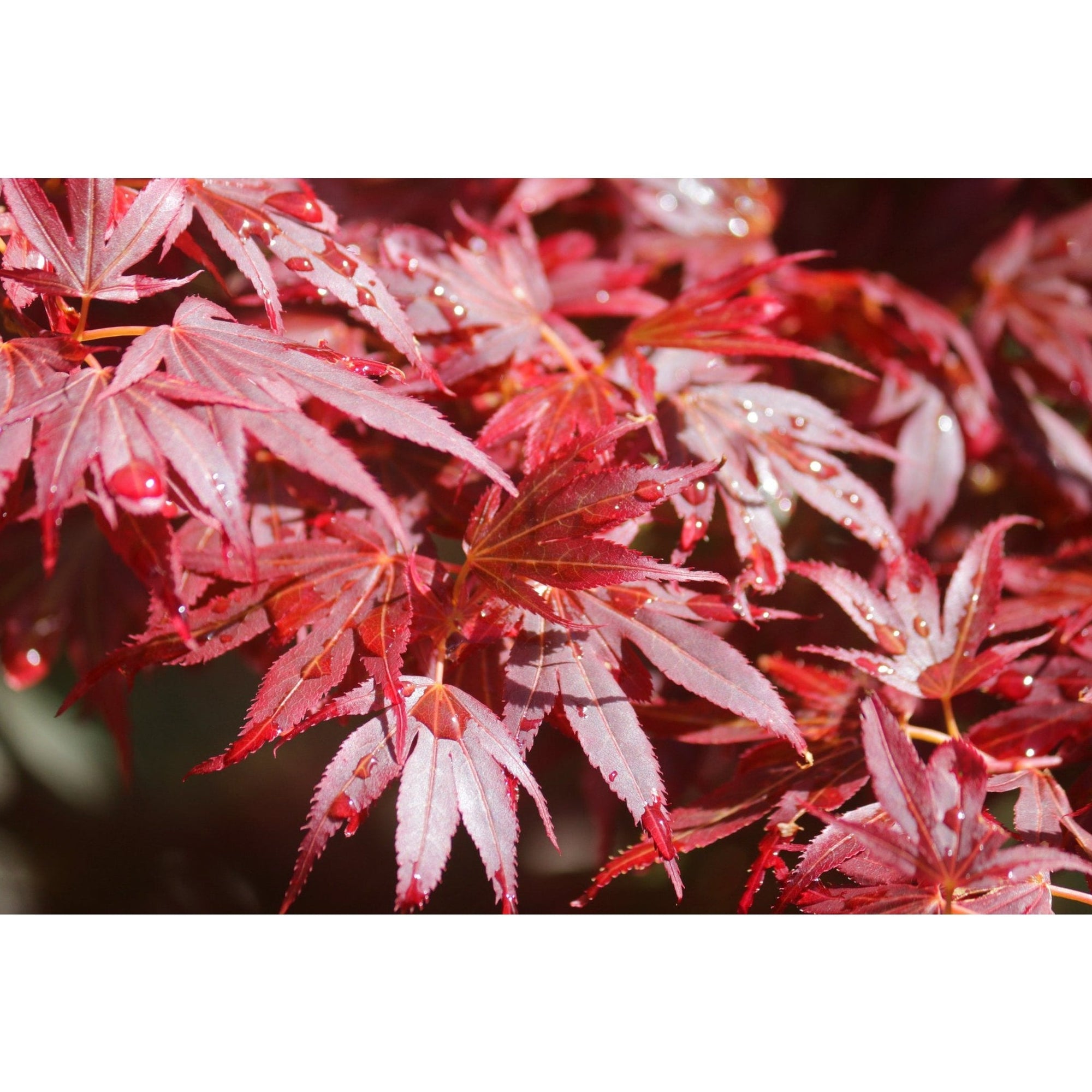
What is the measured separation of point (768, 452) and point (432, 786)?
0.40 meters

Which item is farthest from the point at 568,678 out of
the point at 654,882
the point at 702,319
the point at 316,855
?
the point at 654,882

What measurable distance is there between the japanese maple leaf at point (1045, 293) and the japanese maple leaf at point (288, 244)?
2.46ft

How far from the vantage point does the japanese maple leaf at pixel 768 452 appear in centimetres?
68

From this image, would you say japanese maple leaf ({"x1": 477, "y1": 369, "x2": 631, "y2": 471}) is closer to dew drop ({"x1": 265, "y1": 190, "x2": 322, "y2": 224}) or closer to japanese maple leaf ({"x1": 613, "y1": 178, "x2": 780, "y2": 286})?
dew drop ({"x1": 265, "y1": 190, "x2": 322, "y2": 224})

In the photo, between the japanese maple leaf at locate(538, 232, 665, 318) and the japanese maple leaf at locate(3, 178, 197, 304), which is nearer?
the japanese maple leaf at locate(3, 178, 197, 304)

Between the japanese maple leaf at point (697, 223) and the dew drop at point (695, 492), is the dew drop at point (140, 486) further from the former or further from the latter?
the japanese maple leaf at point (697, 223)

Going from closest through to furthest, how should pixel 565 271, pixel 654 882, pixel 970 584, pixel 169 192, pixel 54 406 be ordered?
pixel 54 406 < pixel 169 192 < pixel 970 584 < pixel 565 271 < pixel 654 882

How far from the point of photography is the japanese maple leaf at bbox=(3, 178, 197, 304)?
55 centimetres

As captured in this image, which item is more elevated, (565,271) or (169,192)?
(169,192)

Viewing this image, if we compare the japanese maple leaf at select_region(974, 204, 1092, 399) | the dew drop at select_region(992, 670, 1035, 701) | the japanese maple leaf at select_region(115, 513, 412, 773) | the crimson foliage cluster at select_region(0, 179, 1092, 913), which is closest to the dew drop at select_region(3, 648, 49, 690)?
the crimson foliage cluster at select_region(0, 179, 1092, 913)

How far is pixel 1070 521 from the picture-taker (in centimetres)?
95

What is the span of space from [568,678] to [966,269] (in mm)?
876

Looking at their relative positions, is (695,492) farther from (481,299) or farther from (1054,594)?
(1054,594)

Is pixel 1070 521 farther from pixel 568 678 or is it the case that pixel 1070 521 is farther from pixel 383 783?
pixel 383 783
